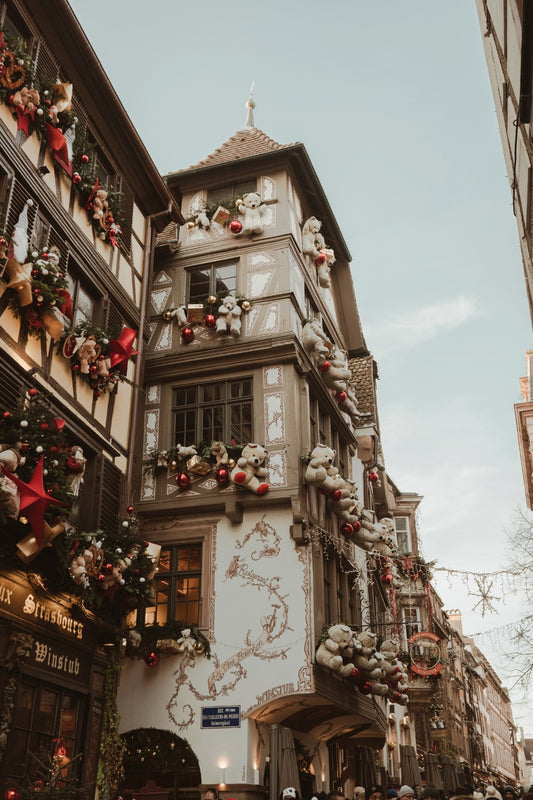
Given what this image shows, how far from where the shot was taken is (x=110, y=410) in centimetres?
1392

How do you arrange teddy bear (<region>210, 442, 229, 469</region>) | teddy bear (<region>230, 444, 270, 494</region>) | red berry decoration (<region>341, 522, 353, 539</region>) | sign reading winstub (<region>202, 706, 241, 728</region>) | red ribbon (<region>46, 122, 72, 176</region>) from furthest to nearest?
red berry decoration (<region>341, 522, 353, 539</region>), teddy bear (<region>210, 442, 229, 469</region>), teddy bear (<region>230, 444, 270, 494</region>), sign reading winstub (<region>202, 706, 241, 728</region>), red ribbon (<region>46, 122, 72, 176</region>)

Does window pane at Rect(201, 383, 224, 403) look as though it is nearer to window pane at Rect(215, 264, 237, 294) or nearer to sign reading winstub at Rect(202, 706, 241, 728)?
window pane at Rect(215, 264, 237, 294)

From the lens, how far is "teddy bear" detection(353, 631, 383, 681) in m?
15.0

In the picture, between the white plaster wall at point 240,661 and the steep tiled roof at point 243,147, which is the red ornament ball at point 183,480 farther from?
the steep tiled roof at point 243,147

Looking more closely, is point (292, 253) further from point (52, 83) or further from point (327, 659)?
point (327, 659)

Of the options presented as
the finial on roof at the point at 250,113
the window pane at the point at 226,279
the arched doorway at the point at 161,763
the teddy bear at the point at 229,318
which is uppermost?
the finial on roof at the point at 250,113

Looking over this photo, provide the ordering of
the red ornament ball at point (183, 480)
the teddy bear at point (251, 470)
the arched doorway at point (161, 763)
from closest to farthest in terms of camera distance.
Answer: the arched doorway at point (161, 763)
the teddy bear at point (251, 470)
the red ornament ball at point (183, 480)

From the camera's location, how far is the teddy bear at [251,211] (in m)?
18.6

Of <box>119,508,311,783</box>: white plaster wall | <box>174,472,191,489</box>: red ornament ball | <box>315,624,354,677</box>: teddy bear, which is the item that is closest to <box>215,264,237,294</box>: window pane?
<box>174,472,191,489</box>: red ornament ball

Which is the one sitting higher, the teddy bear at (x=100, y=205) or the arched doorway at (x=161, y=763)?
the teddy bear at (x=100, y=205)

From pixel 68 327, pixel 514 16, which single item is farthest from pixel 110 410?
pixel 514 16

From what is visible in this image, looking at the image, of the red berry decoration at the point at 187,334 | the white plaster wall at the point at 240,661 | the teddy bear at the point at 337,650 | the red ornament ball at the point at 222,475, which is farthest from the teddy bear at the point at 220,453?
the teddy bear at the point at 337,650

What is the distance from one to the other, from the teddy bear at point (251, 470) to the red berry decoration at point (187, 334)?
3.35 m

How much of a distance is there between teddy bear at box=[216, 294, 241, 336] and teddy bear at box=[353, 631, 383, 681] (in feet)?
23.0
